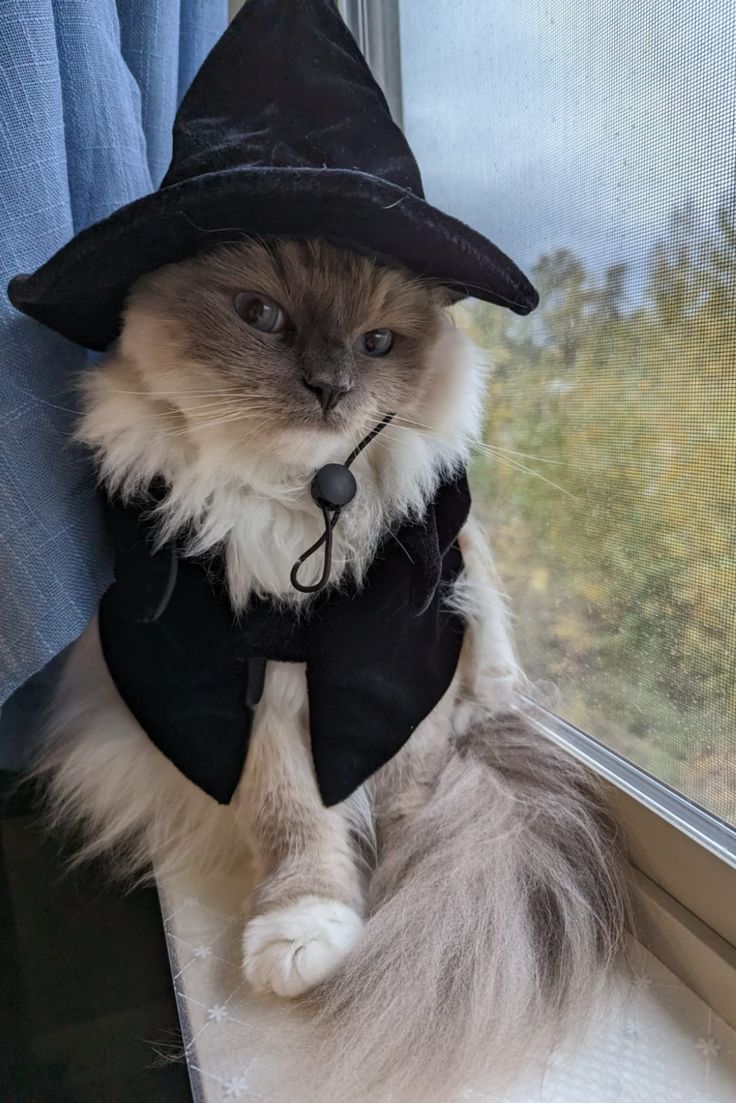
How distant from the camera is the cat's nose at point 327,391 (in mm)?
807

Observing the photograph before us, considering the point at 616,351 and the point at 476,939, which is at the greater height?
the point at 616,351

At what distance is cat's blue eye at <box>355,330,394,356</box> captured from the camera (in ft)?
2.91

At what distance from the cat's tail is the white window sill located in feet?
0.11

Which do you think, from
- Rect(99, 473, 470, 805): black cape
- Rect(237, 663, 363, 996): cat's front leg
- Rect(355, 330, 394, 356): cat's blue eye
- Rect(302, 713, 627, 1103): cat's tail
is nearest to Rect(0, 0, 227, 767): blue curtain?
Rect(99, 473, 470, 805): black cape

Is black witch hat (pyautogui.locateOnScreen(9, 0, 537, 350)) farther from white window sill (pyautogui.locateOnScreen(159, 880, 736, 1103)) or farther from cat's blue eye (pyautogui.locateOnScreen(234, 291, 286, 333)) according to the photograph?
white window sill (pyautogui.locateOnScreen(159, 880, 736, 1103))

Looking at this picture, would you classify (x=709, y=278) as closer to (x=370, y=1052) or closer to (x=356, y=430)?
(x=356, y=430)

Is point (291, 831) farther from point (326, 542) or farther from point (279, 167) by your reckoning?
point (279, 167)

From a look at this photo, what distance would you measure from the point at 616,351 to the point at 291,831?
728 mm

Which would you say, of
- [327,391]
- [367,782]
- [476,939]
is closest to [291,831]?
[367,782]

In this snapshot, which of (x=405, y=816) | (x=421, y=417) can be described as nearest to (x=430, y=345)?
(x=421, y=417)

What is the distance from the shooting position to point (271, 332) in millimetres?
849

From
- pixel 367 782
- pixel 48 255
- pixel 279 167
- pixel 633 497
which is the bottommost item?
pixel 367 782

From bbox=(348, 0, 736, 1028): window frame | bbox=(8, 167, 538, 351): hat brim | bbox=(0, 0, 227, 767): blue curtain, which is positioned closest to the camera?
bbox=(8, 167, 538, 351): hat brim

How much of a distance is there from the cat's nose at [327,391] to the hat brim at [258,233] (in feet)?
0.51
